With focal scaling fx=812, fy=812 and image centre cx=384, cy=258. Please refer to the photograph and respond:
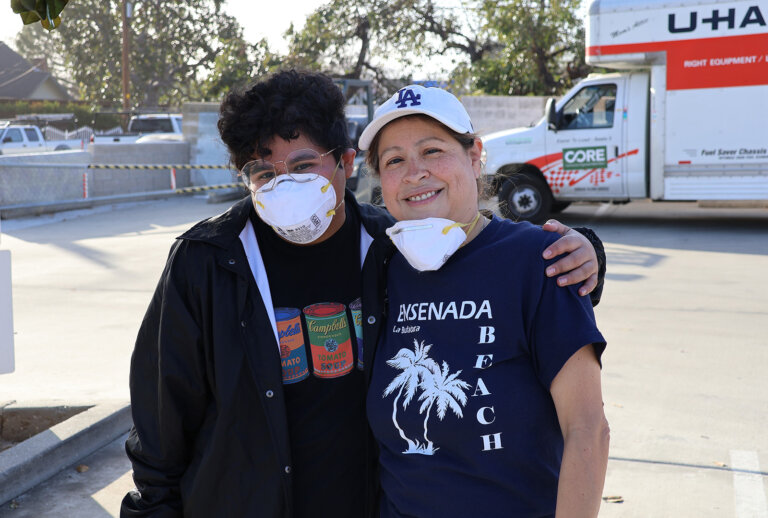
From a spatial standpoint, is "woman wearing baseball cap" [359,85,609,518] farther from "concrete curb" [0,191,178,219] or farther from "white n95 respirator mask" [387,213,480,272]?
"concrete curb" [0,191,178,219]

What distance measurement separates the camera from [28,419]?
4875 mm

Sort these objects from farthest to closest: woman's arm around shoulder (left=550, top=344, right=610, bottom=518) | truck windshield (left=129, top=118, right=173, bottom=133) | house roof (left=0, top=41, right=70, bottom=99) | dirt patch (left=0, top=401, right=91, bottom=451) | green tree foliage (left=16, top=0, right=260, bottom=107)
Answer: house roof (left=0, top=41, right=70, bottom=99), green tree foliage (left=16, top=0, right=260, bottom=107), truck windshield (left=129, top=118, right=173, bottom=133), dirt patch (left=0, top=401, right=91, bottom=451), woman's arm around shoulder (left=550, top=344, right=610, bottom=518)

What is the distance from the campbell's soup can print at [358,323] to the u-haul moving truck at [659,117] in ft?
32.0

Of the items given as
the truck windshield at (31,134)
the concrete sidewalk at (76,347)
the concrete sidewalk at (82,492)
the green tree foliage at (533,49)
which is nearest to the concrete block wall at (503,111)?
the green tree foliage at (533,49)

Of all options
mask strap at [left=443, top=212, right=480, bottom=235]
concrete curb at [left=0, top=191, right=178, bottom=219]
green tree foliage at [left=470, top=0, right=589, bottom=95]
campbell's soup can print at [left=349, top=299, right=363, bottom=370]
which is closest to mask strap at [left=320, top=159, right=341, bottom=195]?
campbell's soup can print at [left=349, top=299, right=363, bottom=370]

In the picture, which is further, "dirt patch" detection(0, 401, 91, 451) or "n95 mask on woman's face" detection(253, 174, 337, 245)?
"dirt patch" detection(0, 401, 91, 451)

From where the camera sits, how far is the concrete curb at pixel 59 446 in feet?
13.0

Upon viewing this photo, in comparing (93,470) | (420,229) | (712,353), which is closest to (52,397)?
(93,470)

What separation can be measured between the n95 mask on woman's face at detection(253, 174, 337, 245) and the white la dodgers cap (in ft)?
1.06

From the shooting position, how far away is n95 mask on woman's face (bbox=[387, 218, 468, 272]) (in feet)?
6.22

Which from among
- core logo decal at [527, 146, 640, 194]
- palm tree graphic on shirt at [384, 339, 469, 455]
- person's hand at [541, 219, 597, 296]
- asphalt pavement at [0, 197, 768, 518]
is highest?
person's hand at [541, 219, 597, 296]

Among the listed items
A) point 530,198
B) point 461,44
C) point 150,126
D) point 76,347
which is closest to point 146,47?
point 150,126

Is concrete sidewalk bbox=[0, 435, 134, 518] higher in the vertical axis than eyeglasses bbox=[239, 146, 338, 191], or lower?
lower

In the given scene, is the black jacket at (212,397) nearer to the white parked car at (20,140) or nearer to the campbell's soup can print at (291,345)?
the campbell's soup can print at (291,345)
